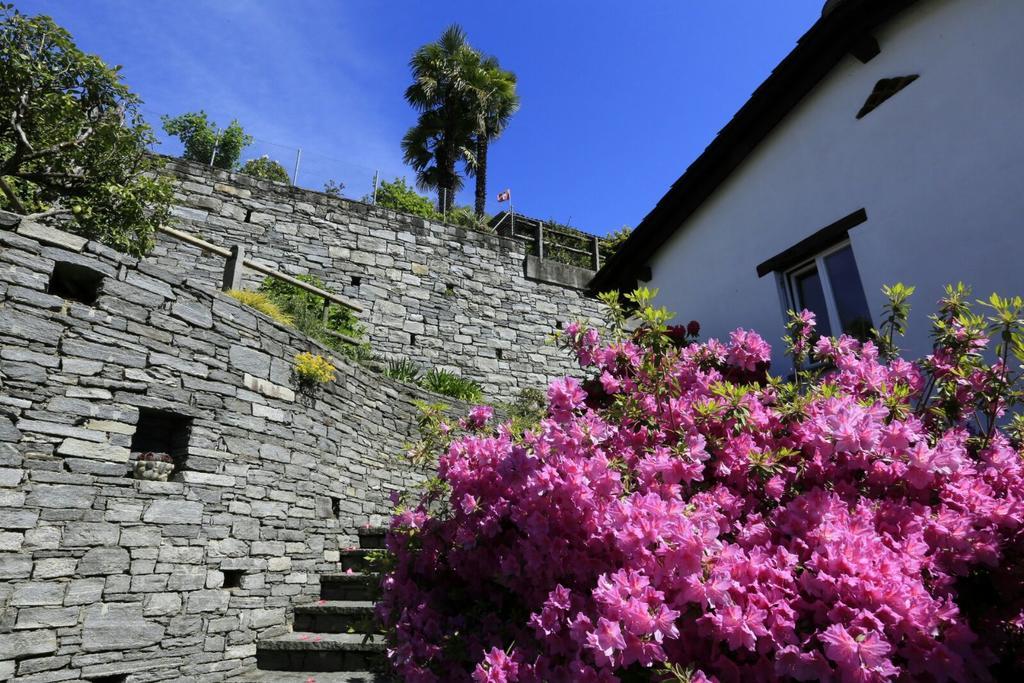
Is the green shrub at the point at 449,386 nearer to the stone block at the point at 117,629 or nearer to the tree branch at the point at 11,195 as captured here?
the tree branch at the point at 11,195

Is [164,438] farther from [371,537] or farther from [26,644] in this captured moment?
[371,537]

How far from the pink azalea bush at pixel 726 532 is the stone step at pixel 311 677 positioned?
1.63 meters

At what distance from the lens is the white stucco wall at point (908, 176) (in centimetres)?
358

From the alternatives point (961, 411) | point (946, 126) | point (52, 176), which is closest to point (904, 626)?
point (961, 411)

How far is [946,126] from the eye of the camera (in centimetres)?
392

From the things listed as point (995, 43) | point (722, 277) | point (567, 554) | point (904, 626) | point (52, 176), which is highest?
point (52, 176)

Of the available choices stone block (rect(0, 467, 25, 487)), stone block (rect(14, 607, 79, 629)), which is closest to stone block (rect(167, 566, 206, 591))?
stone block (rect(14, 607, 79, 629))

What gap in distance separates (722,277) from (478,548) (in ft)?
13.4

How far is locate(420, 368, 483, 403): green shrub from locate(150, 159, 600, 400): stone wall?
587mm

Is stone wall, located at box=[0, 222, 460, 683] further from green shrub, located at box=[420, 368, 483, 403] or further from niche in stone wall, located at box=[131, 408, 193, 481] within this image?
green shrub, located at box=[420, 368, 483, 403]

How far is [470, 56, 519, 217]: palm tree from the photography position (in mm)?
16953

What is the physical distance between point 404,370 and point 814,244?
651 centimetres

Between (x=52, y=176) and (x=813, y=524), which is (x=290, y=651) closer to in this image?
(x=813, y=524)

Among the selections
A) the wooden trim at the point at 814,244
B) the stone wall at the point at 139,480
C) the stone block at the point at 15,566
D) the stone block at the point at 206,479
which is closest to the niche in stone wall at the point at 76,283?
the stone wall at the point at 139,480
